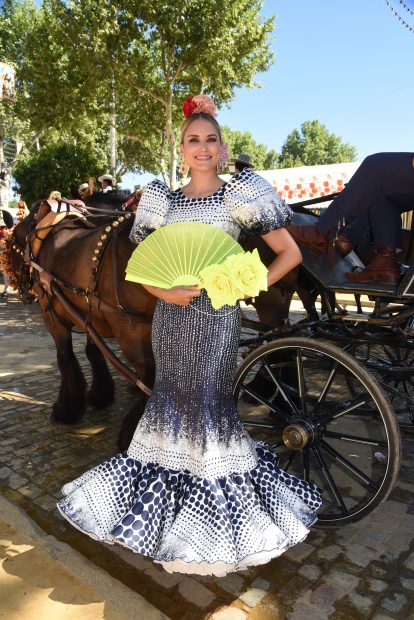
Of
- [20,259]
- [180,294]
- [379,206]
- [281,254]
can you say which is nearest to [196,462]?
[180,294]

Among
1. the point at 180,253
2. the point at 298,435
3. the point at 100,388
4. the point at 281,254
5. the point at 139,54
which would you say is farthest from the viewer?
the point at 139,54

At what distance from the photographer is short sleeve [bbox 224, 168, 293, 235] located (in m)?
1.95

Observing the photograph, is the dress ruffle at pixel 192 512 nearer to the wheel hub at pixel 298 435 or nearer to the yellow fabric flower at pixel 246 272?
the wheel hub at pixel 298 435

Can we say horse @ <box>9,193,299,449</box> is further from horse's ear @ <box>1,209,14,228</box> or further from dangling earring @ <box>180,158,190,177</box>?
dangling earring @ <box>180,158,190,177</box>

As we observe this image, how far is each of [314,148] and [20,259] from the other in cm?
5804

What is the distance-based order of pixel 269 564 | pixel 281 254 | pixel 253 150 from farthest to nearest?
pixel 253 150 < pixel 269 564 < pixel 281 254

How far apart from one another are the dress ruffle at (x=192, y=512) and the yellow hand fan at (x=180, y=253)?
2.86ft

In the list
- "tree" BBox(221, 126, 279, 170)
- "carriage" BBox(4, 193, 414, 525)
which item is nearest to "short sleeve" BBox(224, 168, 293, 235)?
"carriage" BBox(4, 193, 414, 525)

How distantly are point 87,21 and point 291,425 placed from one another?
14643mm

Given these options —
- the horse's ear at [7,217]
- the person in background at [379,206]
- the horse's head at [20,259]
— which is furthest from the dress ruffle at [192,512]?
the horse's ear at [7,217]

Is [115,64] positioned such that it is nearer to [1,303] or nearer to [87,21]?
[87,21]

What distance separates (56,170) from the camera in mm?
17828

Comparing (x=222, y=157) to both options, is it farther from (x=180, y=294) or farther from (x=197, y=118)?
(x=180, y=294)

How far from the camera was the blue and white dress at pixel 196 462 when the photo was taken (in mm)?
1905
